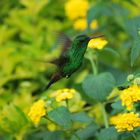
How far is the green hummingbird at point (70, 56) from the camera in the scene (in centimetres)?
136

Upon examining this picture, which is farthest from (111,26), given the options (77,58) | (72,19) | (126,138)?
(77,58)

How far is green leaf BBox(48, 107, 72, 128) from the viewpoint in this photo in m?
1.66

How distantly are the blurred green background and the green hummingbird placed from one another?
0.84 m

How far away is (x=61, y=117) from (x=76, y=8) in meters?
1.33

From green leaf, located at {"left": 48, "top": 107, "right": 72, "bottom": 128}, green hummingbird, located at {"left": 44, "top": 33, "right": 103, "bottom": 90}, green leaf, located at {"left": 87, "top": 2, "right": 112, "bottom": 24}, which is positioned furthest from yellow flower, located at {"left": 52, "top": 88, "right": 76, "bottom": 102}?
green leaf, located at {"left": 87, "top": 2, "right": 112, "bottom": 24}

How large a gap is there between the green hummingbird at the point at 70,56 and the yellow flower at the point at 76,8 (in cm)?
148

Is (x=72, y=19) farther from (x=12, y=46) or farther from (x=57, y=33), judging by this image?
(x=57, y=33)

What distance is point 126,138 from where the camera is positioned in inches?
65.2

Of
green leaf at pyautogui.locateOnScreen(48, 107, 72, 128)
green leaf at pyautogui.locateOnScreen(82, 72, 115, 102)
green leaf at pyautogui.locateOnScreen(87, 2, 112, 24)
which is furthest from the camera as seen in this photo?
green leaf at pyautogui.locateOnScreen(87, 2, 112, 24)

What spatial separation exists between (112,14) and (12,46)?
53 cm

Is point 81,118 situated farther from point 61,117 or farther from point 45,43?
point 45,43

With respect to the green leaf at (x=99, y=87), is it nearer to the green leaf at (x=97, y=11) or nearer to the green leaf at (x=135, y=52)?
the green leaf at (x=135, y=52)

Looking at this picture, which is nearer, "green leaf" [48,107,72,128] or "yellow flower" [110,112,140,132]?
"yellow flower" [110,112,140,132]

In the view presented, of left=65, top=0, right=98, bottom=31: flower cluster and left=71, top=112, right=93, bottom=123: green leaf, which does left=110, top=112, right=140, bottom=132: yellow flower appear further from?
left=65, top=0, right=98, bottom=31: flower cluster
